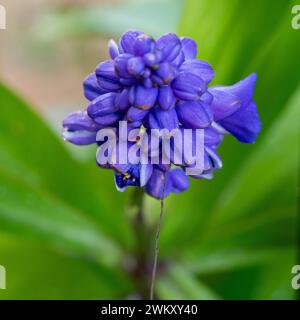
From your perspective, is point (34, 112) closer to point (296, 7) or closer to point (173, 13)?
point (296, 7)

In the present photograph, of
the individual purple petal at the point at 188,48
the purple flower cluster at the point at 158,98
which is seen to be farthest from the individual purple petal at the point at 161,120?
the individual purple petal at the point at 188,48

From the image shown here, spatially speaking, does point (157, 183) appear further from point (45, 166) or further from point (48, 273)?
point (48, 273)

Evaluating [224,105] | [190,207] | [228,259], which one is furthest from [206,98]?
[228,259]

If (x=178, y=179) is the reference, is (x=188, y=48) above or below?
above

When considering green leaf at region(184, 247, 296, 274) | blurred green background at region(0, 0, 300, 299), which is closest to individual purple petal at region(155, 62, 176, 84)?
blurred green background at region(0, 0, 300, 299)

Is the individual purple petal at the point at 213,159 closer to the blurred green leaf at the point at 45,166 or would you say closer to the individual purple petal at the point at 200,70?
the individual purple petal at the point at 200,70

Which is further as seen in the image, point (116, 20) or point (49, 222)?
point (116, 20)

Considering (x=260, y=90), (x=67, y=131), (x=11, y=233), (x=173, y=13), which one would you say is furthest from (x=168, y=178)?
(x=173, y=13)
